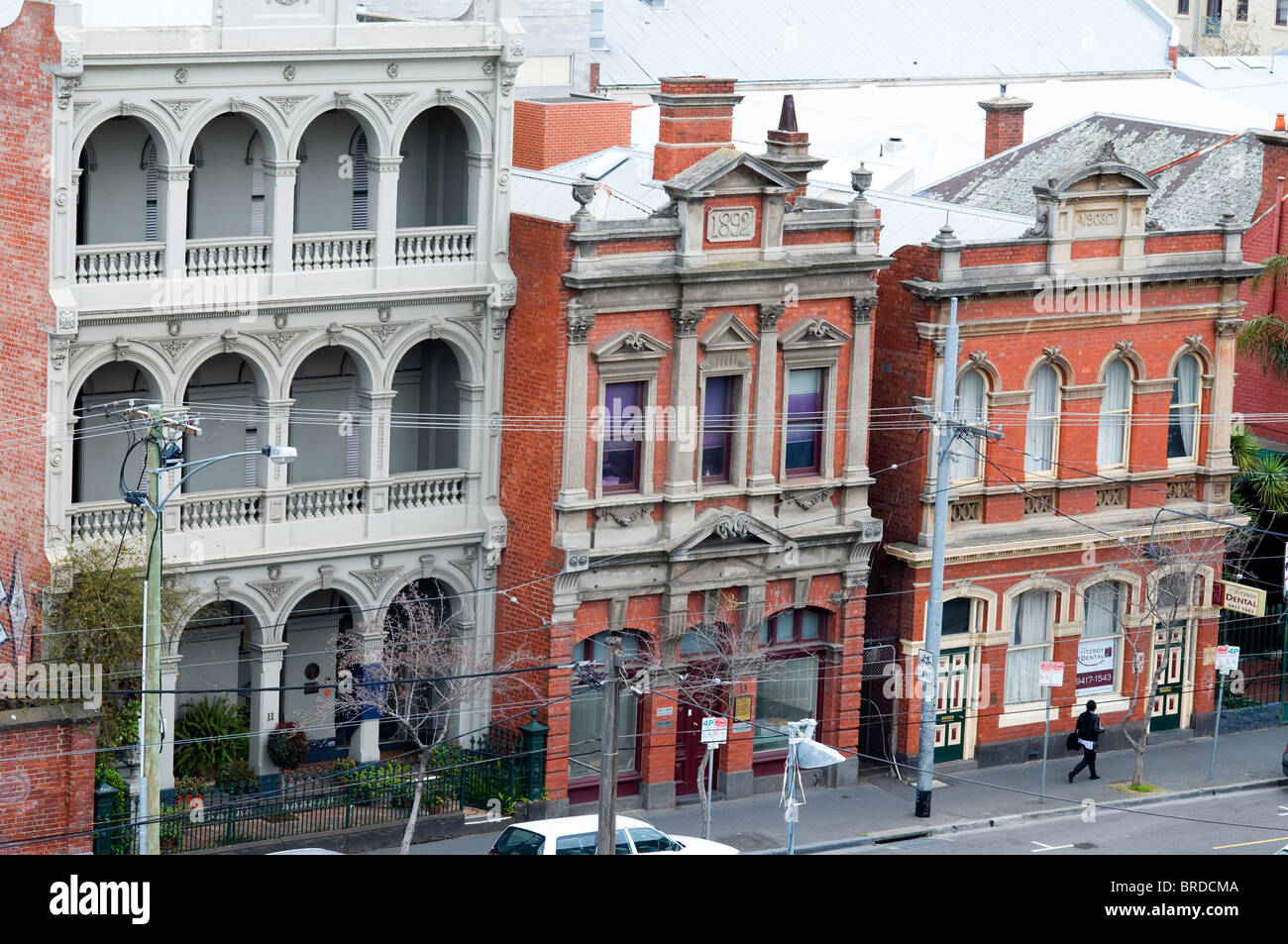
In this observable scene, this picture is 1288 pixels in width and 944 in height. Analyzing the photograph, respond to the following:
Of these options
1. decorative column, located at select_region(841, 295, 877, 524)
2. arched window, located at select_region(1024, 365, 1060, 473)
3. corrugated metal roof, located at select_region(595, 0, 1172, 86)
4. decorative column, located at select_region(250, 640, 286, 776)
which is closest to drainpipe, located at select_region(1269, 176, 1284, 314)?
arched window, located at select_region(1024, 365, 1060, 473)

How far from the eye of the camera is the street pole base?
38375 mm

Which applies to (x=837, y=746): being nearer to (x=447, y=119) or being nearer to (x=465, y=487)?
(x=465, y=487)

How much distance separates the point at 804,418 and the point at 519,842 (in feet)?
38.0

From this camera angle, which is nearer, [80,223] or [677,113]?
[80,223]

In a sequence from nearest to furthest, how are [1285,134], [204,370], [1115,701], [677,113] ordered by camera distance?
[204,370] → [677,113] → [1115,701] → [1285,134]

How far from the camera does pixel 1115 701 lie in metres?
43.3

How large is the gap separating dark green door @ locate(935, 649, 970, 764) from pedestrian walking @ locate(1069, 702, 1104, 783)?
2.20 metres

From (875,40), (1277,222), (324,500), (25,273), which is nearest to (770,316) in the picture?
(324,500)

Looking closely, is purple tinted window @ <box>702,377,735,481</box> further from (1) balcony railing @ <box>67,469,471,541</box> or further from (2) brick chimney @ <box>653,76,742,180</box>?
(2) brick chimney @ <box>653,76,742,180</box>

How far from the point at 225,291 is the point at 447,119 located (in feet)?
18.4

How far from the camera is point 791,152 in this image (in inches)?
1588

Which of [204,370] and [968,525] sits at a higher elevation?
[204,370]

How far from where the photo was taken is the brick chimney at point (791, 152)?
40094 millimetres
